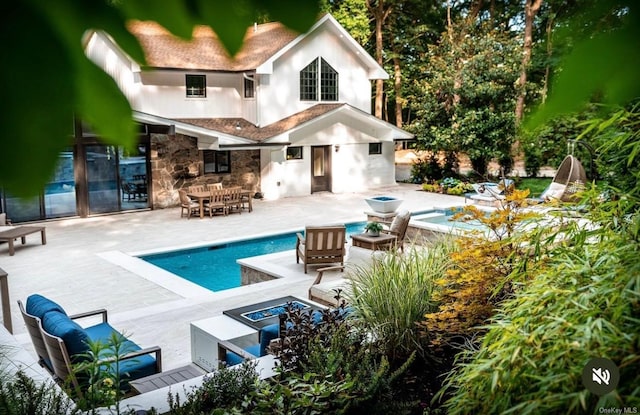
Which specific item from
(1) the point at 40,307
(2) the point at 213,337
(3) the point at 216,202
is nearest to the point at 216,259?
(3) the point at 216,202

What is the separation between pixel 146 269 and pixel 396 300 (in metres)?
6.89

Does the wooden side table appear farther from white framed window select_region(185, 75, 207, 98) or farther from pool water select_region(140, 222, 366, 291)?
white framed window select_region(185, 75, 207, 98)

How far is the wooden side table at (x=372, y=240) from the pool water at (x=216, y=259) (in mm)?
2286

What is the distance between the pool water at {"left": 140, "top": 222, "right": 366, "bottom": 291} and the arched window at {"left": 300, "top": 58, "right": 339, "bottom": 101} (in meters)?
8.58

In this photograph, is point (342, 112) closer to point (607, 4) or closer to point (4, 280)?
point (4, 280)

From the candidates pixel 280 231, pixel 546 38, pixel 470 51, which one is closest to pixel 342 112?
pixel 470 51

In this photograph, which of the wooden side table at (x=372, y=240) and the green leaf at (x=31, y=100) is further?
the wooden side table at (x=372, y=240)

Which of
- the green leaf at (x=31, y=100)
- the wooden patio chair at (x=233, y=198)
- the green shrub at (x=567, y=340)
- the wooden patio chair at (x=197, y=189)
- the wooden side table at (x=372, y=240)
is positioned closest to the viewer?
the green leaf at (x=31, y=100)

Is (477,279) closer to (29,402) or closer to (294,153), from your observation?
(29,402)

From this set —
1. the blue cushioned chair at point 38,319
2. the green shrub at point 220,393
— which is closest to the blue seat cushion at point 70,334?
the blue cushioned chair at point 38,319

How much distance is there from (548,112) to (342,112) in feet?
67.8

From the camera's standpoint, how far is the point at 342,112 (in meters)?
21.1

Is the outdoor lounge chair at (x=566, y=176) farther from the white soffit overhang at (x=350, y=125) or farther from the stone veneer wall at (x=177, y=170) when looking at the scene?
the stone veneer wall at (x=177, y=170)

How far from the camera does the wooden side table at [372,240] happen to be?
10867 millimetres
